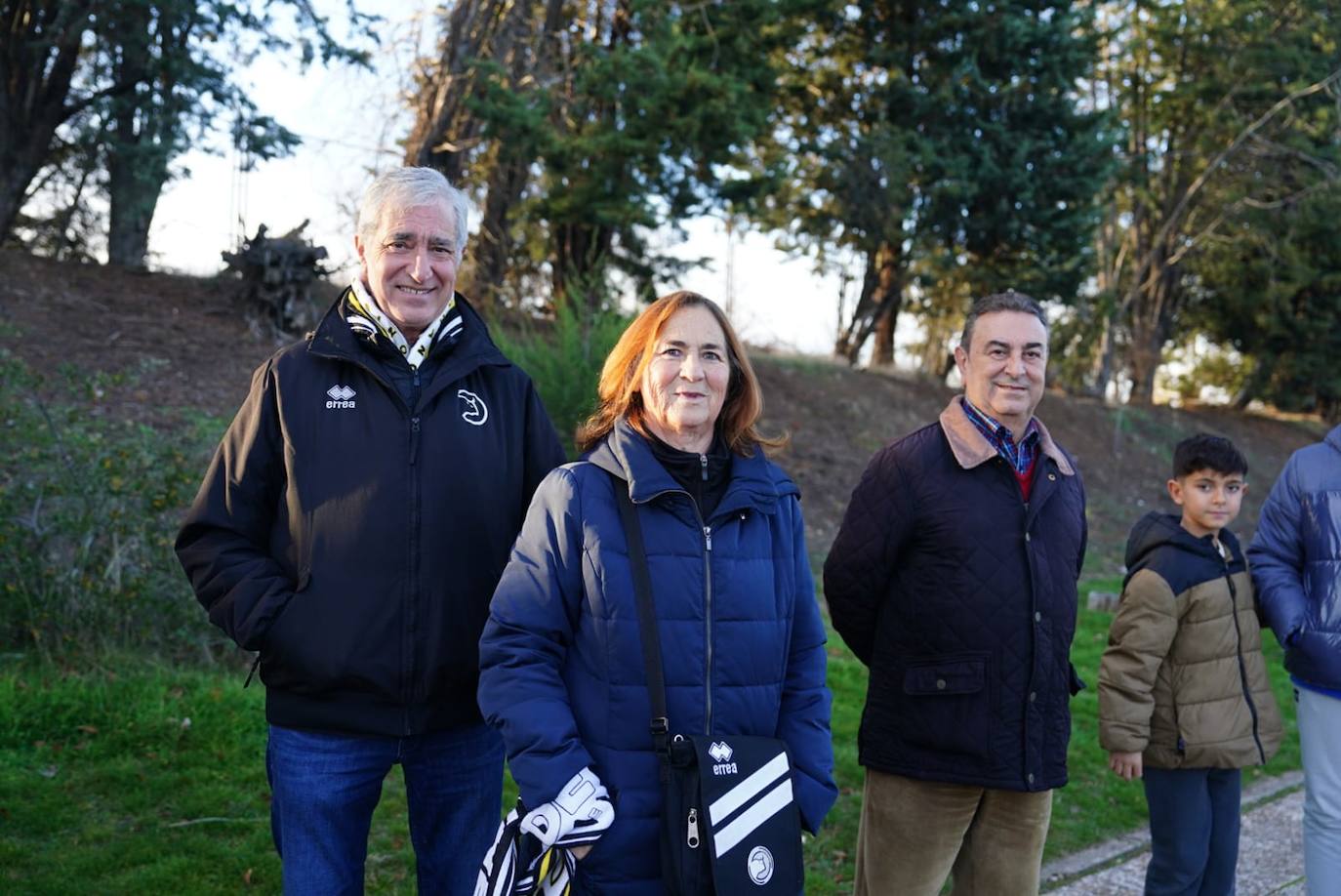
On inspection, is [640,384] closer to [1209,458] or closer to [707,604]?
[707,604]

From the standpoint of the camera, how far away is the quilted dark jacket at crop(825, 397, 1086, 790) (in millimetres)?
3148

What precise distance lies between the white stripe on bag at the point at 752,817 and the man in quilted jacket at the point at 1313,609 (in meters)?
2.32

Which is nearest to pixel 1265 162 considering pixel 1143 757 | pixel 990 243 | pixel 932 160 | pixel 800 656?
pixel 990 243

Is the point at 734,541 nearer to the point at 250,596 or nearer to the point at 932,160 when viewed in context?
the point at 250,596

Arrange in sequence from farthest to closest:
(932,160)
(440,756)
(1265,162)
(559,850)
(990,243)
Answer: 1. (1265,162)
2. (990,243)
3. (932,160)
4. (440,756)
5. (559,850)

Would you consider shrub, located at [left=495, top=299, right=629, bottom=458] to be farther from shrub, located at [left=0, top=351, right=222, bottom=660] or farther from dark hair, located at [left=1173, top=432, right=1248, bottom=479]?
dark hair, located at [left=1173, top=432, right=1248, bottom=479]

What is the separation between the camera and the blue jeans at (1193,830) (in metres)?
3.79

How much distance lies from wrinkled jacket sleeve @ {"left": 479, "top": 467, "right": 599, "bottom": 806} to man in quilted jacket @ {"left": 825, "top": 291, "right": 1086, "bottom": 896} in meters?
1.20

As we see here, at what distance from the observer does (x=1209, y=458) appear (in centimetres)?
400

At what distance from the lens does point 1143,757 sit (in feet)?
12.6

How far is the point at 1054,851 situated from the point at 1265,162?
22.0 metres

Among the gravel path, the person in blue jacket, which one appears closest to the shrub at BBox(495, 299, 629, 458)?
the gravel path

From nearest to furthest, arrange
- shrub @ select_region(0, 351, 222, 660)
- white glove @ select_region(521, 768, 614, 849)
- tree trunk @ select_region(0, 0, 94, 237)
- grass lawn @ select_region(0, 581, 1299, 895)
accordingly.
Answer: white glove @ select_region(521, 768, 614, 849)
grass lawn @ select_region(0, 581, 1299, 895)
shrub @ select_region(0, 351, 222, 660)
tree trunk @ select_region(0, 0, 94, 237)

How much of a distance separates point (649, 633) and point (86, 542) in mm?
4173
